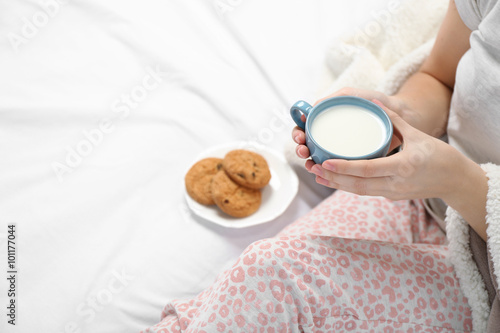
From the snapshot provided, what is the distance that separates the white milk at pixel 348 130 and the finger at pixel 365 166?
4 cm

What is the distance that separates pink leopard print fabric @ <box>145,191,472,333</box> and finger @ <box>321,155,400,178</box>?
18 cm

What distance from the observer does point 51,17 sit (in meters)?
1.30

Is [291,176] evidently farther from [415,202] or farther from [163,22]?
[163,22]

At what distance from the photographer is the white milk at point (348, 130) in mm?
711

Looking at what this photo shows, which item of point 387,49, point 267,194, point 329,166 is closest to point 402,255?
point 329,166

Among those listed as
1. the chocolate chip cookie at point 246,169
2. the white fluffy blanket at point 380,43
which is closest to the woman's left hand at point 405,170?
the chocolate chip cookie at point 246,169

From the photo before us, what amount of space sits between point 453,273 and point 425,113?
1.05ft

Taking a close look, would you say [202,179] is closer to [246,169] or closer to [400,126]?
[246,169]

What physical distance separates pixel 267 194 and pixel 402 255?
393 millimetres

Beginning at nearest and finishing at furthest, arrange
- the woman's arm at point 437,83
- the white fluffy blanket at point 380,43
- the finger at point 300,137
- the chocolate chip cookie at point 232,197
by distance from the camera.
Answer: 1. the finger at point 300,137
2. the woman's arm at point 437,83
3. the chocolate chip cookie at point 232,197
4. the white fluffy blanket at point 380,43

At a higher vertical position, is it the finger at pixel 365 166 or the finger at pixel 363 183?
the finger at pixel 365 166

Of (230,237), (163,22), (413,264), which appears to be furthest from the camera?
(163,22)

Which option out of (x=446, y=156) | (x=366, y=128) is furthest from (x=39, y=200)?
(x=446, y=156)

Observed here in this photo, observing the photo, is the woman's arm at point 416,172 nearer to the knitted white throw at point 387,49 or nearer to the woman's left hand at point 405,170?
the woman's left hand at point 405,170
